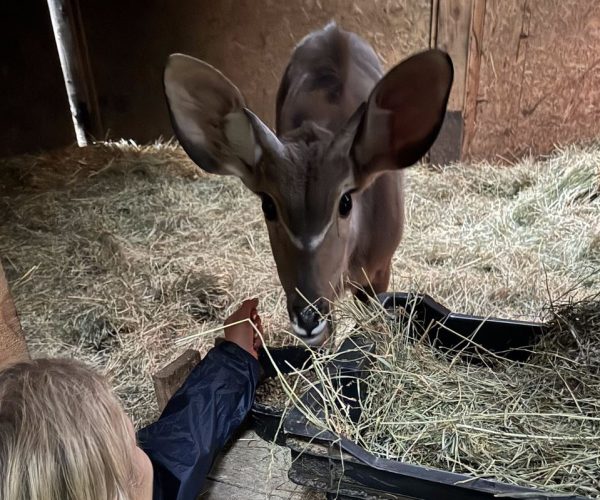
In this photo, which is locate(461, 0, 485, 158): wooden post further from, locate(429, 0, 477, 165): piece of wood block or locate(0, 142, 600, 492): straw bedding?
locate(0, 142, 600, 492): straw bedding

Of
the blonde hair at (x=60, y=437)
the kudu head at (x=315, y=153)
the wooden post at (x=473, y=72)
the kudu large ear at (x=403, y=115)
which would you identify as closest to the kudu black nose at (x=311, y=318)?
the kudu head at (x=315, y=153)

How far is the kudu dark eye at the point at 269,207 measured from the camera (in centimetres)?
229

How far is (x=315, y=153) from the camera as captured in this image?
88.0 inches

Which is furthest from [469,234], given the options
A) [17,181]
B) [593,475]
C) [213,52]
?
[17,181]

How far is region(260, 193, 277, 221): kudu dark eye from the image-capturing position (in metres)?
2.29

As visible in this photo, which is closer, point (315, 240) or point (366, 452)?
point (366, 452)

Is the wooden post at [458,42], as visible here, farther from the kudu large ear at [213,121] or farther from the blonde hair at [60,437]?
the blonde hair at [60,437]

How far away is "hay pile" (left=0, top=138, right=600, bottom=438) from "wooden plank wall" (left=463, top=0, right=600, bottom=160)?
10.6 inches

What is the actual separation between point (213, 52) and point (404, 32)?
1.88 m

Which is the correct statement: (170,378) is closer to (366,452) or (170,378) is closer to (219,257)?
(366,452)

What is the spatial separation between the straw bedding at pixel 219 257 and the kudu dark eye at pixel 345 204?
36 centimetres

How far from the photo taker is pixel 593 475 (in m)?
1.60

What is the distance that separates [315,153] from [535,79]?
3768 millimetres

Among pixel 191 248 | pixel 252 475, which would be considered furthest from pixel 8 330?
pixel 191 248
